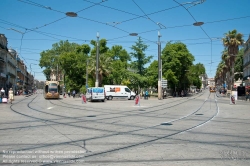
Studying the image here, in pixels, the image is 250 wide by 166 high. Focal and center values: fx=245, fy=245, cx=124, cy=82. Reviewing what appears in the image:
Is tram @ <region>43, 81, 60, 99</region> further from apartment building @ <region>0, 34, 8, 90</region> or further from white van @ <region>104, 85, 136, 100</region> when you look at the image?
apartment building @ <region>0, 34, 8, 90</region>

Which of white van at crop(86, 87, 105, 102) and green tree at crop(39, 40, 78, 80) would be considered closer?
white van at crop(86, 87, 105, 102)

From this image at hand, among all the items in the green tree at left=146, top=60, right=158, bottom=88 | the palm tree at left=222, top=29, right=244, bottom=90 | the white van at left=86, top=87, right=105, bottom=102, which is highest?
the palm tree at left=222, top=29, right=244, bottom=90

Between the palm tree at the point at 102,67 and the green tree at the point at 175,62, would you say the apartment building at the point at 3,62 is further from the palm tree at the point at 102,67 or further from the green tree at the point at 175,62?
the green tree at the point at 175,62

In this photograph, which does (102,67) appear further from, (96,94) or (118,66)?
(96,94)

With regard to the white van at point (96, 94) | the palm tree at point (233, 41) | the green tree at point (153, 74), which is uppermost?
the palm tree at point (233, 41)

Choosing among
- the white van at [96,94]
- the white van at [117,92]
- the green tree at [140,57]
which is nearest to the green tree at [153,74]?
the green tree at [140,57]

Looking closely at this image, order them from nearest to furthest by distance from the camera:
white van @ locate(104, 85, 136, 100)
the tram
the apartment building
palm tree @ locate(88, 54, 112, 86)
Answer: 1. the tram
2. white van @ locate(104, 85, 136, 100)
3. palm tree @ locate(88, 54, 112, 86)
4. the apartment building

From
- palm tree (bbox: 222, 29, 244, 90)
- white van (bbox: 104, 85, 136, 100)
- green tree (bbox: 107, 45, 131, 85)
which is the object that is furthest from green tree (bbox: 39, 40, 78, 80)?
palm tree (bbox: 222, 29, 244, 90)

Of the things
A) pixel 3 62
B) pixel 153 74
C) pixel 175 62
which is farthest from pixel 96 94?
pixel 3 62

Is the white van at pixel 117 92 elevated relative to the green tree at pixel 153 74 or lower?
lower

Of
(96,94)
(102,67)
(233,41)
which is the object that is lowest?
(96,94)

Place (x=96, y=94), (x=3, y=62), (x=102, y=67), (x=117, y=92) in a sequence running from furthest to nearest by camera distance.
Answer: (x=3, y=62) < (x=102, y=67) < (x=117, y=92) < (x=96, y=94)

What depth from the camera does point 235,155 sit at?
19.8ft

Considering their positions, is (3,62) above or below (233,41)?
below
